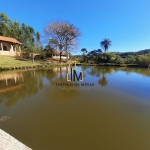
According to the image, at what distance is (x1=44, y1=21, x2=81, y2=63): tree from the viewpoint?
2328 cm

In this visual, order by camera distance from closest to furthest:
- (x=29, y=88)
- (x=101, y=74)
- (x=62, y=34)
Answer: (x=29, y=88) → (x=101, y=74) → (x=62, y=34)

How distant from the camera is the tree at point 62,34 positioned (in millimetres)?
23281

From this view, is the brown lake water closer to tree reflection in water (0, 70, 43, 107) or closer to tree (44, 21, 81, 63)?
tree reflection in water (0, 70, 43, 107)

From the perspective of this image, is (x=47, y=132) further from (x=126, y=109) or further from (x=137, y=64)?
(x=137, y=64)

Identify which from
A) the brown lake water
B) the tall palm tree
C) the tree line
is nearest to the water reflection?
the brown lake water

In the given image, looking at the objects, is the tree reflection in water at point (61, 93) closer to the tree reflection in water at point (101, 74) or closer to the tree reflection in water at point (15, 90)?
the tree reflection in water at point (15, 90)

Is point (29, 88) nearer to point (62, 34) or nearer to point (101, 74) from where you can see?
point (101, 74)

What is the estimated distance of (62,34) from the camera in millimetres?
24125

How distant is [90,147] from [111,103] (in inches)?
106

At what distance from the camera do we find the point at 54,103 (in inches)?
180

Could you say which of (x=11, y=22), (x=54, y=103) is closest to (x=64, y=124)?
(x=54, y=103)

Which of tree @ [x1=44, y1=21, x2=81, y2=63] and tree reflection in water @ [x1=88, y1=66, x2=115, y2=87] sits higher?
tree @ [x1=44, y1=21, x2=81, y2=63]

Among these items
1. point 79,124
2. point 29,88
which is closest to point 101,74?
point 29,88

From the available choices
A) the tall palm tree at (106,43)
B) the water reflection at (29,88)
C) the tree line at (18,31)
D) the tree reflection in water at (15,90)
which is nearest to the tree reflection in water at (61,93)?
the water reflection at (29,88)
